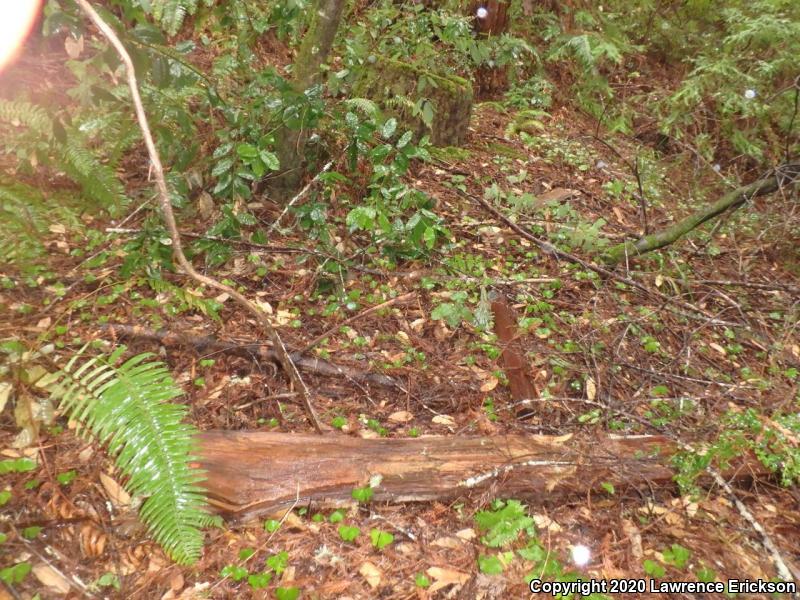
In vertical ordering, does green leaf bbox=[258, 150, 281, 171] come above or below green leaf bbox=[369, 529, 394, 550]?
above

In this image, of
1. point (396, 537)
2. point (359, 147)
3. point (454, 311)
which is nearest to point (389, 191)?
point (359, 147)

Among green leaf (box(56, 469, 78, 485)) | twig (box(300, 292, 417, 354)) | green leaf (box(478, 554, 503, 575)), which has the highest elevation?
twig (box(300, 292, 417, 354))

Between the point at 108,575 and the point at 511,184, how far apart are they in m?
4.65

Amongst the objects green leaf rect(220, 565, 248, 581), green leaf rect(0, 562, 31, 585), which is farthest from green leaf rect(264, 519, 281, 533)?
green leaf rect(0, 562, 31, 585)

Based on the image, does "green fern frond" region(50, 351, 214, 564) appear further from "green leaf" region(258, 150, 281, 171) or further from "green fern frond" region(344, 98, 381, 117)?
"green fern frond" region(344, 98, 381, 117)

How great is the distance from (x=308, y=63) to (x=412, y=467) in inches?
109

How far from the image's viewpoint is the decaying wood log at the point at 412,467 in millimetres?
2113

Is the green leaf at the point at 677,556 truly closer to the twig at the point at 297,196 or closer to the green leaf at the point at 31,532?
the green leaf at the point at 31,532

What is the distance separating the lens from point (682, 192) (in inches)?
235

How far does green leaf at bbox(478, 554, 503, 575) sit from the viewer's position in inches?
78.1

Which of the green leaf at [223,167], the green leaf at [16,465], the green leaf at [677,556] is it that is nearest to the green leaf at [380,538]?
the green leaf at [677,556]

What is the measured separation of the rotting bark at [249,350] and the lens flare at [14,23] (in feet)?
4.58

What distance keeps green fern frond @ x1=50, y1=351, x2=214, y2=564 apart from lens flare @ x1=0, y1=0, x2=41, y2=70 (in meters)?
1.26

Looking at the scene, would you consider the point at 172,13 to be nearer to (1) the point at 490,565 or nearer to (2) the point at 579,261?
(1) the point at 490,565
